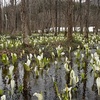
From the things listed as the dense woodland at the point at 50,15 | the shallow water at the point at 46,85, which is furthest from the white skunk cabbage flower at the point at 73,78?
the dense woodland at the point at 50,15

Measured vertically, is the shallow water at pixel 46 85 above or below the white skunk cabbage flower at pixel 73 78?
below

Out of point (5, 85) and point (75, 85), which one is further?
point (5, 85)

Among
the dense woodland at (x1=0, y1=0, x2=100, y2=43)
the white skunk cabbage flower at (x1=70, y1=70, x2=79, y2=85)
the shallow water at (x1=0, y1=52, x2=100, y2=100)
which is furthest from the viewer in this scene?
the dense woodland at (x1=0, y1=0, x2=100, y2=43)

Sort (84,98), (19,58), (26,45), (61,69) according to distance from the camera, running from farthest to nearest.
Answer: (26,45), (19,58), (61,69), (84,98)

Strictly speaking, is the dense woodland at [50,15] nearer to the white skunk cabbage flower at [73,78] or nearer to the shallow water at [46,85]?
the shallow water at [46,85]

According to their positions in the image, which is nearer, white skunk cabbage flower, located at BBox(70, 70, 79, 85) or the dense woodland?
white skunk cabbage flower, located at BBox(70, 70, 79, 85)

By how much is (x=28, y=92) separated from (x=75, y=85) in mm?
1109

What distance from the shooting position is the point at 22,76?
7.28 meters

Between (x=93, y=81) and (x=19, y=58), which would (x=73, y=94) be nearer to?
(x=93, y=81)

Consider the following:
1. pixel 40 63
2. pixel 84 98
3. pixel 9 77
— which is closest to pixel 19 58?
pixel 40 63

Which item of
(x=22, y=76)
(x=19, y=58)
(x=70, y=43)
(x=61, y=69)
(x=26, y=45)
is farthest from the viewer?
(x=70, y=43)

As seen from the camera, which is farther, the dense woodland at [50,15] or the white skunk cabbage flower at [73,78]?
the dense woodland at [50,15]

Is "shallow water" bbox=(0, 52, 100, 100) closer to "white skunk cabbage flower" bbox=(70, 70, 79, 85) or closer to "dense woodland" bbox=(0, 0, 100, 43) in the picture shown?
"white skunk cabbage flower" bbox=(70, 70, 79, 85)

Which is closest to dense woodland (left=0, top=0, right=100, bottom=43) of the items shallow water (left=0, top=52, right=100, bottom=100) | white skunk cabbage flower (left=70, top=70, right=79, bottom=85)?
shallow water (left=0, top=52, right=100, bottom=100)
